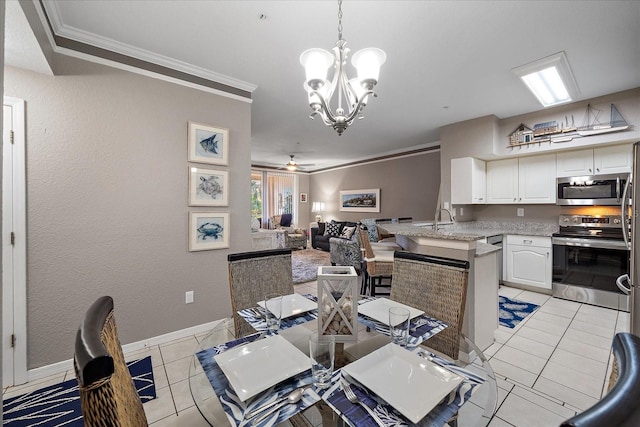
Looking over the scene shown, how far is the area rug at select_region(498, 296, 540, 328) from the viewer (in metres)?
2.88

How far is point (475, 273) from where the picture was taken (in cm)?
211

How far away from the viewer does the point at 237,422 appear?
2.37ft

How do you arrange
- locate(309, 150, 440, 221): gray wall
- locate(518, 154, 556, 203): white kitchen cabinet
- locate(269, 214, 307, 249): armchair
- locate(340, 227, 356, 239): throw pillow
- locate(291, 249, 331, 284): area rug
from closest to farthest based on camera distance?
locate(518, 154, 556, 203): white kitchen cabinet
locate(291, 249, 331, 284): area rug
locate(309, 150, 440, 221): gray wall
locate(340, 227, 356, 239): throw pillow
locate(269, 214, 307, 249): armchair

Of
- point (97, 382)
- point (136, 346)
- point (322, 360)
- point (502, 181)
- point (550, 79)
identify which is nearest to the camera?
point (97, 382)

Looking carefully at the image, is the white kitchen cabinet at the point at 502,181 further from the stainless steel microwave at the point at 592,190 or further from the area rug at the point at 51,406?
the area rug at the point at 51,406

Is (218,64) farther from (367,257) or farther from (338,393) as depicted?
(338,393)

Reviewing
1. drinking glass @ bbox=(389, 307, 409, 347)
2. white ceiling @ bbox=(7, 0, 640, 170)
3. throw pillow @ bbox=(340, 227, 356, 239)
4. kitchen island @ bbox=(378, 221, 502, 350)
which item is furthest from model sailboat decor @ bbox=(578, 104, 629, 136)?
throw pillow @ bbox=(340, 227, 356, 239)

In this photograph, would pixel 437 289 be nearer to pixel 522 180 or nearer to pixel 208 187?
pixel 208 187

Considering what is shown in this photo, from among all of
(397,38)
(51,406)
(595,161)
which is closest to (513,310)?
(595,161)

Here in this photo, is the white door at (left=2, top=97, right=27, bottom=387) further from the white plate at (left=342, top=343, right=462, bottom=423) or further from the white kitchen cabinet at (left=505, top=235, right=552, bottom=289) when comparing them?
the white kitchen cabinet at (left=505, top=235, right=552, bottom=289)

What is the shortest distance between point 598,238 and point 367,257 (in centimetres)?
286

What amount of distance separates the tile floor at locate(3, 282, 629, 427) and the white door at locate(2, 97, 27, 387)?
23 centimetres

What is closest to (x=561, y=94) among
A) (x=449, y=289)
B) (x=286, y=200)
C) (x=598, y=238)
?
(x=598, y=238)

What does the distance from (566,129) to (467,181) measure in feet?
4.10
